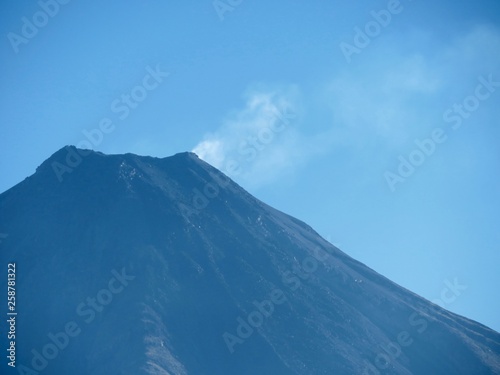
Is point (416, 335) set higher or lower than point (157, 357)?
higher

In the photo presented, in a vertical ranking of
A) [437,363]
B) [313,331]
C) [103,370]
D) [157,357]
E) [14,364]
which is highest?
[437,363]

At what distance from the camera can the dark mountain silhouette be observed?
270 ft

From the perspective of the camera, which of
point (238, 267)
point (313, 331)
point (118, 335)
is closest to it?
point (118, 335)

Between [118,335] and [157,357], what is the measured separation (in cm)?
773

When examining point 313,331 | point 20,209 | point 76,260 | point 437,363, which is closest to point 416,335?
point 437,363

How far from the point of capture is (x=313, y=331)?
92188 millimetres

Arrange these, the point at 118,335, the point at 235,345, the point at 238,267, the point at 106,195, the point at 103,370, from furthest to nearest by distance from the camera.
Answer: the point at 106,195 < the point at 238,267 < the point at 235,345 < the point at 118,335 < the point at 103,370

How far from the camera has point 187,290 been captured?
93.4 metres

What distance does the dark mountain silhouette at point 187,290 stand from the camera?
82.4 m

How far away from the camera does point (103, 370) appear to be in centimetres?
7556

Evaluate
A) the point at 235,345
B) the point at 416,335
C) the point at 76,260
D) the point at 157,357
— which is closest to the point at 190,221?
the point at 76,260

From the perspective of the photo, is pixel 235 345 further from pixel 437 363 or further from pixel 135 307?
pixel 437 363

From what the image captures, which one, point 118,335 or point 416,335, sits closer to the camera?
point 118,335

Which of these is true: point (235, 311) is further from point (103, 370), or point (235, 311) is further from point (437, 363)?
point (437, 363)
